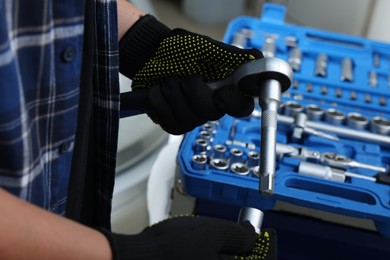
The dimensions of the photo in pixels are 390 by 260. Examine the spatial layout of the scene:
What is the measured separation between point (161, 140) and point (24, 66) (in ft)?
1.97

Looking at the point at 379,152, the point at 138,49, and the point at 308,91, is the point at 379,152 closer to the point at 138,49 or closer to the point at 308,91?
the point at 308,91

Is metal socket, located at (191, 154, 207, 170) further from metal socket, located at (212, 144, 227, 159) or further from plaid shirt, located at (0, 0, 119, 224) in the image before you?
plaid shirt, located at (0, 0, 119, 224)

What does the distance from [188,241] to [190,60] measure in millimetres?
212

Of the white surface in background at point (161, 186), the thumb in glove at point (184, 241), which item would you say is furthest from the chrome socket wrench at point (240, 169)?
the thumb in glove at point (184, 241)

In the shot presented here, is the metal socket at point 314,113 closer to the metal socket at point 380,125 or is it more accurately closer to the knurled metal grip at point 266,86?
the metal socket at point 380,125

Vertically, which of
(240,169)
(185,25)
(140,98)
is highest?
(140,98)

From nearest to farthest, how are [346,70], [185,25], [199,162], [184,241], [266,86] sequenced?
[184,241] < [266,86] < [199,162] < [346,70] < [185,25]

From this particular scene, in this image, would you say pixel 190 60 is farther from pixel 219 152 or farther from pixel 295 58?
pixel 295 58

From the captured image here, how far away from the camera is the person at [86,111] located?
29 centimetres

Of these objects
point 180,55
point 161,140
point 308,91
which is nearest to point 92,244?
point 180,55

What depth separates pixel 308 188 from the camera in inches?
22.5

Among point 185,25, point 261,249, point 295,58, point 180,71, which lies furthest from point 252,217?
Result: point 185,25

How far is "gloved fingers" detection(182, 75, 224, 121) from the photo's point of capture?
1.45ft

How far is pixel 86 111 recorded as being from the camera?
39 centimetres
